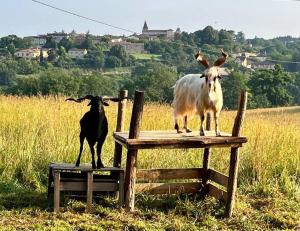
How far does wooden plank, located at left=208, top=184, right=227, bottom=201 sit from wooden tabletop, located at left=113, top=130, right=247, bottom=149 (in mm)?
730

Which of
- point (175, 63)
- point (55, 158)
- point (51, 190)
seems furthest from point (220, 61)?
point (175, 63)

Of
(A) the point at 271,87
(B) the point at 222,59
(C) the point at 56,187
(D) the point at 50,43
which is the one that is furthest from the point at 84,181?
(A) the point at 271,87

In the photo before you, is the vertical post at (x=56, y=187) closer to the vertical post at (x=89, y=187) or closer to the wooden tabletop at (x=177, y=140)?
the vertical post at (x=89, y=187)

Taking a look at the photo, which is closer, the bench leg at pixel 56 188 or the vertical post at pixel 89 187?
the bench leg at pixel 56 188

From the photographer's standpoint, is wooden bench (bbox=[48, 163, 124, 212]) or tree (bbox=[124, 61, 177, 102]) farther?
tree (bbox=[124, 61, 177, 102])

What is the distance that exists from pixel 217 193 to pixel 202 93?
145cm

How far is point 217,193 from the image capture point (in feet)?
20.1

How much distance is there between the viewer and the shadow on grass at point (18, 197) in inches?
225

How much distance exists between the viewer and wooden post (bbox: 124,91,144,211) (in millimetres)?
5340

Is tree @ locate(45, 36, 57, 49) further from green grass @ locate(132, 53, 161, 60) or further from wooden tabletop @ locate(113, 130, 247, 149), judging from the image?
wooden tabletop @ locate(113, 130, 247, 149)

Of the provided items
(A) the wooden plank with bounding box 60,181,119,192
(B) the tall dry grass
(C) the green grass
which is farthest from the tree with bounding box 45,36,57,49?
(A) the wooden plank with bounding box 60,181,119,192

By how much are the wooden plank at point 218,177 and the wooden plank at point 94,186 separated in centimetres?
137

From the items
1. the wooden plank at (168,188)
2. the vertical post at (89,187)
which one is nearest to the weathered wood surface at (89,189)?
the vertical post at (89,187)

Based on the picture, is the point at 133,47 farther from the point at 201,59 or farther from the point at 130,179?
the point at 130,179
